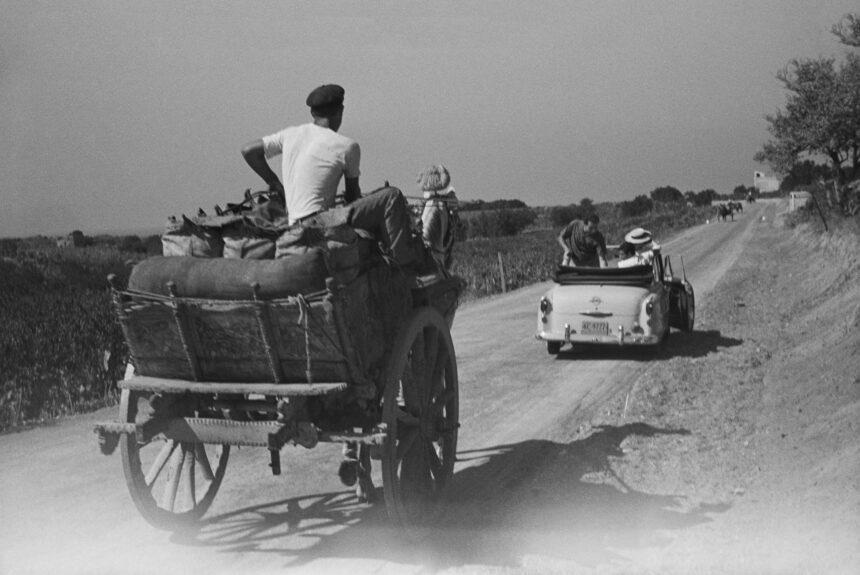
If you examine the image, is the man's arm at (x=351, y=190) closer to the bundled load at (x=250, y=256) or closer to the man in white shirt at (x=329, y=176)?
the man in white shirt at (x=329, y=176)

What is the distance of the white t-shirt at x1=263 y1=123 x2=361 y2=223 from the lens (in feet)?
17.5

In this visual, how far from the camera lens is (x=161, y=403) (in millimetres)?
5301

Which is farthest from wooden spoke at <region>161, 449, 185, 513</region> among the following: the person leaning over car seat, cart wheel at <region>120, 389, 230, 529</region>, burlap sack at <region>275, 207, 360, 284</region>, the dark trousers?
the person leaning over car seat

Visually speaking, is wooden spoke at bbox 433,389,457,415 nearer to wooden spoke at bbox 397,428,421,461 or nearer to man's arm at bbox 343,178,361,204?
wooden spoke at bbox 397,428,421,461

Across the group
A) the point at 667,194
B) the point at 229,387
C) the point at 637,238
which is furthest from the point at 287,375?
the point at 667,194

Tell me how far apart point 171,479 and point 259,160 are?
88.1 inches

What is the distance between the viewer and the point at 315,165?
5355mm

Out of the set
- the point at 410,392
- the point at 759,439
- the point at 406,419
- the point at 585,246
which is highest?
the point at 585,246

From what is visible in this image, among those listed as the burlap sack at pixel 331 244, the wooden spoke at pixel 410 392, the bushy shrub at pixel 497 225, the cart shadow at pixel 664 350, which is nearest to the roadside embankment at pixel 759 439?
the cart shadow at pixel 664 350

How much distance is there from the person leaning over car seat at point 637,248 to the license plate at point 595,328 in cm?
171

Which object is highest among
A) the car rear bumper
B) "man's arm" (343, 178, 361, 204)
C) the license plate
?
"man's arm" (343, 178, 361, 204)

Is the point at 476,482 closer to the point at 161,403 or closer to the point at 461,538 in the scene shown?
the point at 461,538

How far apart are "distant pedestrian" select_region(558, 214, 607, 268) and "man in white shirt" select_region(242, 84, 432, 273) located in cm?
942

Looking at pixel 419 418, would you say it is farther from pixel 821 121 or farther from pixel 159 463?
pixel 821 121
